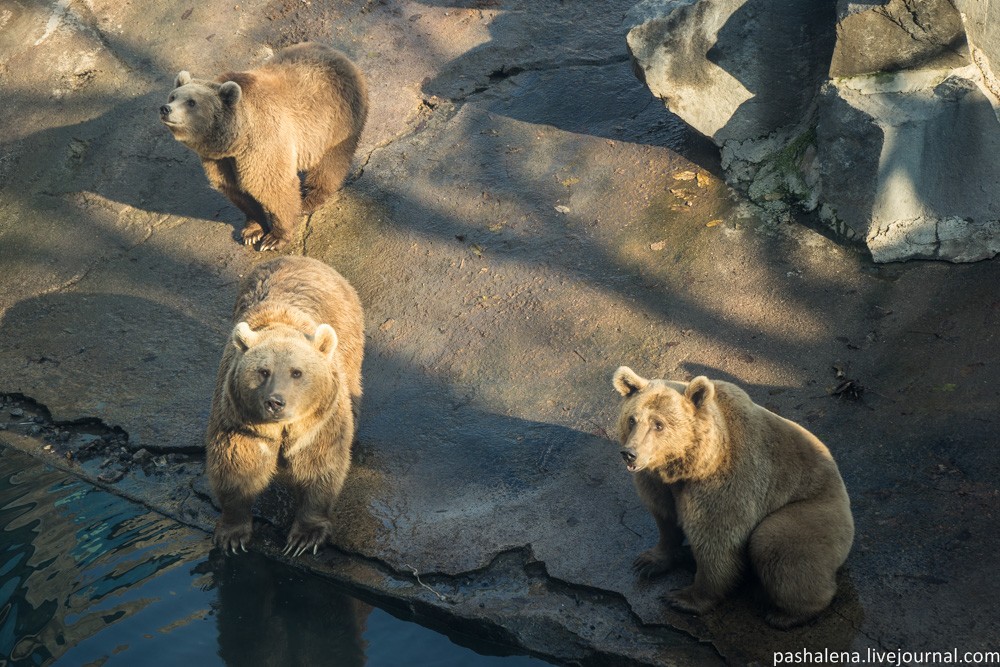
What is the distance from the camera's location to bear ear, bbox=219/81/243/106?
8.09m

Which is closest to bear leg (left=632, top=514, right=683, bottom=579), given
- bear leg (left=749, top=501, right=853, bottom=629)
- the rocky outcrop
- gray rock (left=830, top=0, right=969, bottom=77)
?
bear leg (left=749, top=501, right=853, bottom=629)

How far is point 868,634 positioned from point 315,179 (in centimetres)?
628

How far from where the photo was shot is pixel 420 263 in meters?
8.15

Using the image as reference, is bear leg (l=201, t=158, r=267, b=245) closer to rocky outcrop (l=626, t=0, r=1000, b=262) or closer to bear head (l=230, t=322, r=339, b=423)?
bear head (l=230, t=322, r=339, b=423)

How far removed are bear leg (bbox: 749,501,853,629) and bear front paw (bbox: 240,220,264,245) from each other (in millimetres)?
5523

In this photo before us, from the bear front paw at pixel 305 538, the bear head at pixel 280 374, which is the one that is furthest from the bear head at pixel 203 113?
the bear front paw at pixel 305 538

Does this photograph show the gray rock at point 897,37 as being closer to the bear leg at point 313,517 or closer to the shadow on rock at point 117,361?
the bear leg at point 313,517

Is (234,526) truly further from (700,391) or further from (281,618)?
(700,391)

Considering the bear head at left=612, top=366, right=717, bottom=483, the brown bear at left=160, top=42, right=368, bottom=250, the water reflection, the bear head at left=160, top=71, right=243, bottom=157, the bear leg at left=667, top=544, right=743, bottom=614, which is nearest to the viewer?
the bear head at left=612, top=366, right=717, bottom=483

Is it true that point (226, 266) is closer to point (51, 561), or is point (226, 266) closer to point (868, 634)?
point (51, 561)

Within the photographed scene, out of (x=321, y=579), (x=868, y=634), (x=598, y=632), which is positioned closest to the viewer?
(x=868, y=634)

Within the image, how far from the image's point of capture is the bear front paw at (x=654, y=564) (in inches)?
208

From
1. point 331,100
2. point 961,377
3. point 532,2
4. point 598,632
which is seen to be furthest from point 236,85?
point 961,377

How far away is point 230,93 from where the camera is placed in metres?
8.13
